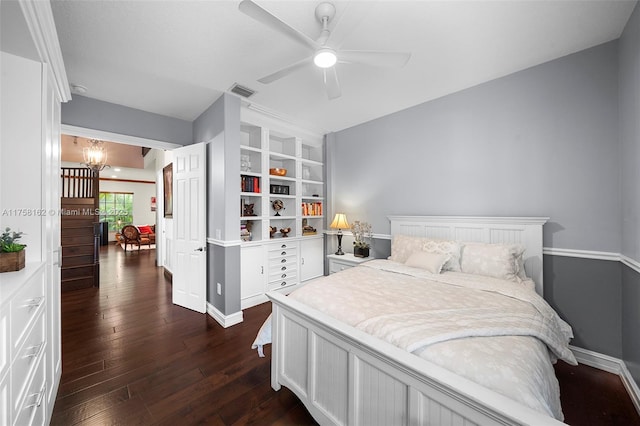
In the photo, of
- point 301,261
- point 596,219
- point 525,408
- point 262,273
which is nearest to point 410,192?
point 596,219

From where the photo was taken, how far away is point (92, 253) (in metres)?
4.38

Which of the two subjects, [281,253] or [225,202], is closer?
[225,202]

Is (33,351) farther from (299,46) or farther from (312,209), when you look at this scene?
(312,209)

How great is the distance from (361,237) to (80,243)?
4.82 meters

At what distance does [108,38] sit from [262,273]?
2889mm

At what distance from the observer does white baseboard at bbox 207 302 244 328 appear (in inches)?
114

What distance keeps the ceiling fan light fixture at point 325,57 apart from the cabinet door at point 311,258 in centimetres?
286

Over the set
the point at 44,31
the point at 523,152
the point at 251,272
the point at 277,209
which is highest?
the point at 44,31

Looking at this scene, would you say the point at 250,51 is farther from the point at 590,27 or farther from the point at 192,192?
the point at 590,27

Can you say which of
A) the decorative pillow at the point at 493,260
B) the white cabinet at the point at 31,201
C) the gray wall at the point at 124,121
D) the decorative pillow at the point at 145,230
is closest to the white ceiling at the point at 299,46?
the gray wall at the point at 124,121

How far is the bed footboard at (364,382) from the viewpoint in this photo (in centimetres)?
90

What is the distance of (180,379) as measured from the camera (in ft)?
6.48

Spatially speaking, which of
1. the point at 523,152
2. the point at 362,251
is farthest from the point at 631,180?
the point at 362,251

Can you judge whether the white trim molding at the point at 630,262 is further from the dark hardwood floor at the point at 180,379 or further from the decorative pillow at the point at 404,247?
the decorative pillow at the point at 404,247
